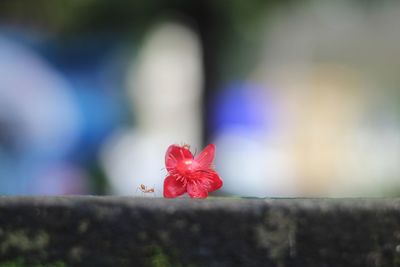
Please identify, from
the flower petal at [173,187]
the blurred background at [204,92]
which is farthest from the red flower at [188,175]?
the blurred background at [204,92]

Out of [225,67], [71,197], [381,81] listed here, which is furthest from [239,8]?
[71,197]

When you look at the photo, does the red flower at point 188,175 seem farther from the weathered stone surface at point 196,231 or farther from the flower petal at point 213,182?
the weathered stone surface at point 196,231

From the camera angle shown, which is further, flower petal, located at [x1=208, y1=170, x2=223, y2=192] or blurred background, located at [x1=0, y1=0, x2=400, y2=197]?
blurred background, located at [x1=0, y1=0, x2=400, y2=197]

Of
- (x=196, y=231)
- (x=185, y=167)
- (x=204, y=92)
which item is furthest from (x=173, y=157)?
(x=204, y=92)

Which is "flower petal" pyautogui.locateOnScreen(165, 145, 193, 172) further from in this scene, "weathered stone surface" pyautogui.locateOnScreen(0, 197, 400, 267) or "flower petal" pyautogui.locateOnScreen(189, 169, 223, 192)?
"weathered stone surface" pyautogui.locateOnScreen(0, 197, 400, 267)

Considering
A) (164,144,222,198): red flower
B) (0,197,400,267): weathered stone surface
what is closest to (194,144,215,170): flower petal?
(164,144,222,198): red flower

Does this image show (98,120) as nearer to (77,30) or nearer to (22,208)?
(77,30)
